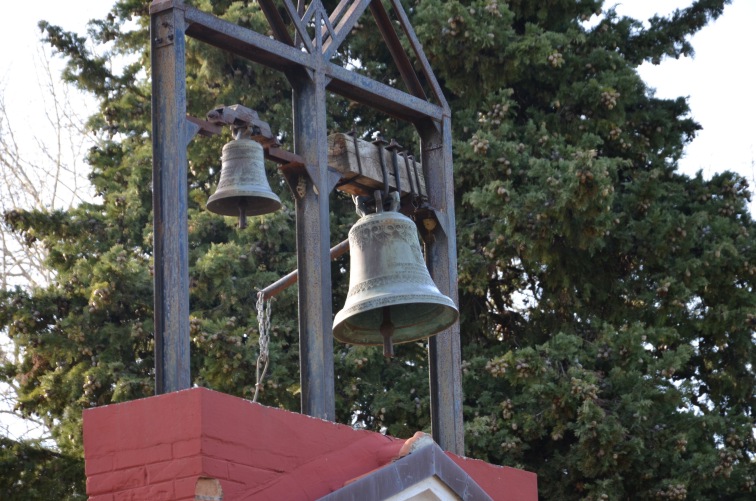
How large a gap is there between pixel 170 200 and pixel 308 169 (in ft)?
2.76

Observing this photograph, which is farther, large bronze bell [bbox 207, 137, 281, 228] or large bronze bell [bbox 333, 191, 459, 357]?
large bronze bell [bbox 207, 137, 281, 228]

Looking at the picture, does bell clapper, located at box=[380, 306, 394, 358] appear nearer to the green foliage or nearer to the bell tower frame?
the bell tower frame

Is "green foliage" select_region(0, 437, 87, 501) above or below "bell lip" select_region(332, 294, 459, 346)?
above

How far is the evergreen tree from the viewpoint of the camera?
38.1 ft

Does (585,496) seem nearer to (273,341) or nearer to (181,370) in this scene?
(273,341)

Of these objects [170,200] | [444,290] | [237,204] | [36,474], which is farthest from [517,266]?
[170,200]

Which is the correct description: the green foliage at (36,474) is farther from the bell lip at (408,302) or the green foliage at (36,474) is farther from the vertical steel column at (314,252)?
the vertical steel column at (314,252)

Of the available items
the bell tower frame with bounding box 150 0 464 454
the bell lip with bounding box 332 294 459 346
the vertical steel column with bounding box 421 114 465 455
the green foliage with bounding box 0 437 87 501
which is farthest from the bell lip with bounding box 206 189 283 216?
the green foliage with bounding box 0 437 87 501

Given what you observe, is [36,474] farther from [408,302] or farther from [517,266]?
[408,302]

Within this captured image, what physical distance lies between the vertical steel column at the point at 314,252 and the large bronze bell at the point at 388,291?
4.7 inches

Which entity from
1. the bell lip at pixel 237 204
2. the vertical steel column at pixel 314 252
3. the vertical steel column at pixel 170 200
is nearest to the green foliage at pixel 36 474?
the bell lip at pixel 237 204

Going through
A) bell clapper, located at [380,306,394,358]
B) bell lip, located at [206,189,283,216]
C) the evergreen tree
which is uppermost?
the evergreen tree

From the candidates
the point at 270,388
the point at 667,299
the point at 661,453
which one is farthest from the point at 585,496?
the point at 270,388

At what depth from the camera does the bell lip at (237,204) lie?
5.99 metres
